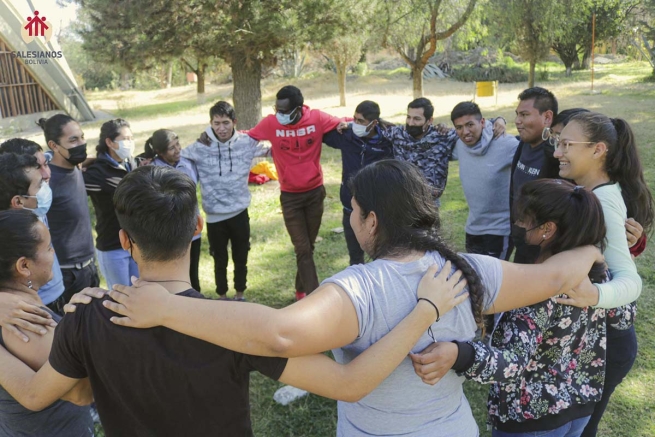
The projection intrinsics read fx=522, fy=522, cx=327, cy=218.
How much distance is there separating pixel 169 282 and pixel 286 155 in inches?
137

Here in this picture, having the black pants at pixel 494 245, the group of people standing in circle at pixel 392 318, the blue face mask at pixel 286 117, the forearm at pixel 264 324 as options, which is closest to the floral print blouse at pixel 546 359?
the group of people standing in circle at pixel 392 318

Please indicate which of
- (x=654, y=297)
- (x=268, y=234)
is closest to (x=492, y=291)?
(x=654, y=297)

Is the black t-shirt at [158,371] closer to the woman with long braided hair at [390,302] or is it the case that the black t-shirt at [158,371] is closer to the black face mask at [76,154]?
the woman with long braided hair at [390,302]

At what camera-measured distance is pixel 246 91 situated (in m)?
11.6

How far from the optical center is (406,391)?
160 cm

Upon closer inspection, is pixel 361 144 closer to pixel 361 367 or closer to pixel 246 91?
pixel 361 367

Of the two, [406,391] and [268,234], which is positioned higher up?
[406,391]

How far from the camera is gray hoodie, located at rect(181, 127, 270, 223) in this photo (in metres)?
4.68

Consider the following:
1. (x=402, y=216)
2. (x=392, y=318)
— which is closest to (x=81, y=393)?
(x=392, y=318)

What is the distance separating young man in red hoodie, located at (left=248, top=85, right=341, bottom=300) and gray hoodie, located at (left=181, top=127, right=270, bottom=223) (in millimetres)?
399

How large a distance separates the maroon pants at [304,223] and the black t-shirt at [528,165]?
1.88m

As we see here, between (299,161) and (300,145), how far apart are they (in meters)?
0.15

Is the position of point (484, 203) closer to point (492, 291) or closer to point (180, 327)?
point (492, 291)

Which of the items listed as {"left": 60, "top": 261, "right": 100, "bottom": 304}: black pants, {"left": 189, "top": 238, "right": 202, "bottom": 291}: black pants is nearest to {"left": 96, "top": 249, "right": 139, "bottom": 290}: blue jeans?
{"left": 60, "top": 261, "right": 100, "bottom": 304}: black pants
